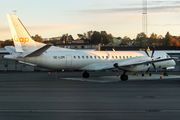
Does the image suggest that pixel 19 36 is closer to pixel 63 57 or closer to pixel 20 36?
pixel 20 36

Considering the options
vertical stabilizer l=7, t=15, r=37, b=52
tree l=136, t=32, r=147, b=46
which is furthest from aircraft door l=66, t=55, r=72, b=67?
tree l=136, t=32, r=147, b=46

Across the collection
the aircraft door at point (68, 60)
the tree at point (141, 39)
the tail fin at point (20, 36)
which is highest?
the tree at point (141, 39)

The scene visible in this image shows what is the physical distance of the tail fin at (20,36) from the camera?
2145 cm

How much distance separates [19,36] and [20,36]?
0.09m

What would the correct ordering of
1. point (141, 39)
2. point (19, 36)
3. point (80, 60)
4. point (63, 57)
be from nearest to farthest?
point (19, 36), point (63, 57), point (80, 60), point (141, 39)

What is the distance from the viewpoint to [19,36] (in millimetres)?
21906

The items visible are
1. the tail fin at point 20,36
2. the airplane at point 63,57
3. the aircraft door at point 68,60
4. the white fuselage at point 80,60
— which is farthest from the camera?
the aircraft door at point 68,60

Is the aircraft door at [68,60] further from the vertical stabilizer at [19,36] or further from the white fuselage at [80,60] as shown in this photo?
Result: the vertical stabilizer at [19,36]

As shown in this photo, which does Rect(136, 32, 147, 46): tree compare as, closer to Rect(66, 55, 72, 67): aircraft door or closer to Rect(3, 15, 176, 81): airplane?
Rect(3, 15, 176, 81): airplane

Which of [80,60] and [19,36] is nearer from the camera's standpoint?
[19,36]

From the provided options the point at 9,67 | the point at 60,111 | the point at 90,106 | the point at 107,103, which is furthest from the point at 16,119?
the point at 9,67

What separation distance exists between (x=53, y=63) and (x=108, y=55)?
662 cm

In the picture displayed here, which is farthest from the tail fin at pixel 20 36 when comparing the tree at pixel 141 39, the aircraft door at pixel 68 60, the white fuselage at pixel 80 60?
the tree at pixel 141 39

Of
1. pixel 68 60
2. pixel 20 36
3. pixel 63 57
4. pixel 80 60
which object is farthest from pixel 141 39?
pixel 20 36
